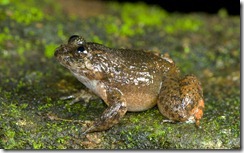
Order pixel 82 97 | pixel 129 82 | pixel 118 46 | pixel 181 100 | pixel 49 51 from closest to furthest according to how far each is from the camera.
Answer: pixel 181 100 → pixel 129 82 → pixel 82 97 → pixel 49 51 → pixel 118 46

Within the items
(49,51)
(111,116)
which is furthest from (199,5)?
(111,116)

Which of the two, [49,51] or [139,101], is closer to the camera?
[139,101]

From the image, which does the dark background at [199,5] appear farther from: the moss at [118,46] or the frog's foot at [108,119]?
the frog's foot at [108,119]

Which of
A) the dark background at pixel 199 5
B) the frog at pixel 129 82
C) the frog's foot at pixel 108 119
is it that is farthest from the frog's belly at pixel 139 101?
the dark background at pixel 199 5

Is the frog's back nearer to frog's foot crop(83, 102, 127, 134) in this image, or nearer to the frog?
the frog

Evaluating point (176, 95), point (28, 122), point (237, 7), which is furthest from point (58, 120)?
point (237, 7)

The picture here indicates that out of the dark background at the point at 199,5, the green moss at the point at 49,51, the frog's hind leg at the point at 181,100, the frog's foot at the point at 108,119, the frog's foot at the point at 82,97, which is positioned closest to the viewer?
the frog's foot at the point at 108,119

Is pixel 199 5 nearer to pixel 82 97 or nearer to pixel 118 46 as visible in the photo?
pixel 118 46

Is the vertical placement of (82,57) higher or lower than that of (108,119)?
higher
